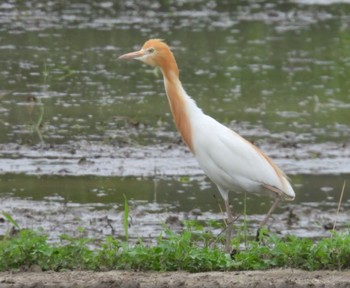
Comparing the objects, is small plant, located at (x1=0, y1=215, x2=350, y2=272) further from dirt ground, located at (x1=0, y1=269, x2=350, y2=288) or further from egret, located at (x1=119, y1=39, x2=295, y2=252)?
egret, located at (x1=119, y1=39, x2=295, y2=252)

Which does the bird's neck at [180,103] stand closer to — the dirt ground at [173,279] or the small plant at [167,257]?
the small plant at [167,257]

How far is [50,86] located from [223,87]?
1859mm

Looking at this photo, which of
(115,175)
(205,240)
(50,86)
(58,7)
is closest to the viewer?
(205,240)

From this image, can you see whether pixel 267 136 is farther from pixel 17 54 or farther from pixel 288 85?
pixel 17 54

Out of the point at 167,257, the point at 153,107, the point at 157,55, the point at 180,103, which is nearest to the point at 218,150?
the point at 180,103

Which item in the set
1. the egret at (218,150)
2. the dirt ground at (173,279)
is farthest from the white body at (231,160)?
the dirt ground at (173,279)

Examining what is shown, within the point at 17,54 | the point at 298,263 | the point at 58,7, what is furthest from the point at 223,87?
the point at 298,263

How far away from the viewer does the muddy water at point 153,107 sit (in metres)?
9.39

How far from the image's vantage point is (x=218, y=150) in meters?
7.55

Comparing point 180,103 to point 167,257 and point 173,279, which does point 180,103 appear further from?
point 173,279

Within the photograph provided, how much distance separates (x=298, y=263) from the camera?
6695 mm

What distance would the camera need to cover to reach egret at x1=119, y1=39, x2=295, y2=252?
7551 millimetres

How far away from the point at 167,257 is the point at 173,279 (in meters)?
0.25

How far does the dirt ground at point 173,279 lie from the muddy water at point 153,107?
206cm
